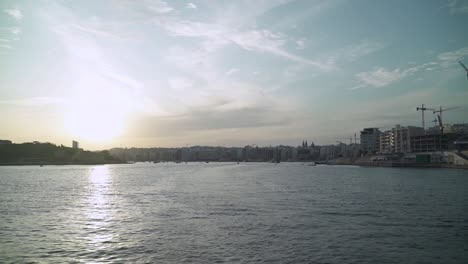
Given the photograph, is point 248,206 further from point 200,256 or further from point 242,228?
point 200,256

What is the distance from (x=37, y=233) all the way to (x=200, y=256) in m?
13.1

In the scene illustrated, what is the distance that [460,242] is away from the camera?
21.8 metres

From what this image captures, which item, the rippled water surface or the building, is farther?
the building

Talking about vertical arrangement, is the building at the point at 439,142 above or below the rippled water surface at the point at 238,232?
above

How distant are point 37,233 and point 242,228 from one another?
46.4 feet

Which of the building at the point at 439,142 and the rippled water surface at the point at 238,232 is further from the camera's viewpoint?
Result: the building at the point at 439,142

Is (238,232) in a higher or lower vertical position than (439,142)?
lower

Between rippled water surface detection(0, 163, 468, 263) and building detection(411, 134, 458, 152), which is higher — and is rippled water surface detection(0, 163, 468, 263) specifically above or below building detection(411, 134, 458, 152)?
below

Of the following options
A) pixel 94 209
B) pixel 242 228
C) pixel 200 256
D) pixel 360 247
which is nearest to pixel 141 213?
pixel 94 209

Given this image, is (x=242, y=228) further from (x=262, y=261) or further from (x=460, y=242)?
(x=460, y=242)

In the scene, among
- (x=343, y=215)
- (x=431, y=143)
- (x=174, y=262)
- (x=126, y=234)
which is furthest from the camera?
(x=431, y=143)

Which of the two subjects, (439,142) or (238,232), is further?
(439,142)

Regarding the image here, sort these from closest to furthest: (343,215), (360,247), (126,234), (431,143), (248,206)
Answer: (360,247) < (126,234) < (343,215) < (248,206) < (431,143)

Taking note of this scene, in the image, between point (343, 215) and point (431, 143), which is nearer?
point (343, 215)
